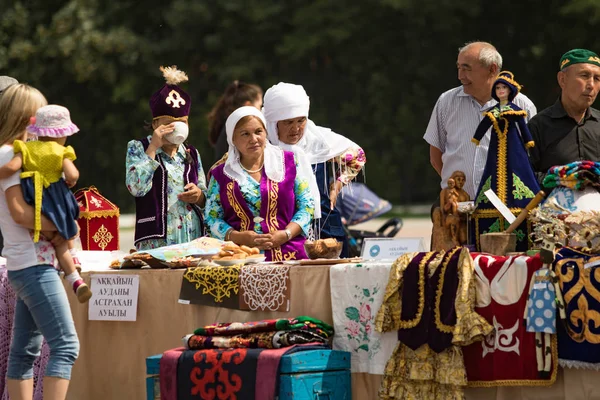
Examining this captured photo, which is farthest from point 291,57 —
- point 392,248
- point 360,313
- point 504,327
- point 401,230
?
point 504,327

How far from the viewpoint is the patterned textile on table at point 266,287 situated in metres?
4.85

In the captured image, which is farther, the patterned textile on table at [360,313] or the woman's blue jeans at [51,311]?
the patterned textile on table at [360,313]

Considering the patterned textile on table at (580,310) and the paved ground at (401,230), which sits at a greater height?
the paved ground at (401,230)

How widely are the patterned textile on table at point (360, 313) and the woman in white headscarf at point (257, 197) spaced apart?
0.68 m

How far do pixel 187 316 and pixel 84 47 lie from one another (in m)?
23.1

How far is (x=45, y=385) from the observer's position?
4.54 meters

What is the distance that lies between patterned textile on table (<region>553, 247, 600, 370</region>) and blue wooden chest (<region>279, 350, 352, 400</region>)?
2.99 ft

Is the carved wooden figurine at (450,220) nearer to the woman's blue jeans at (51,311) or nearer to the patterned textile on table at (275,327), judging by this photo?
the patterned textile on table at (275,327)

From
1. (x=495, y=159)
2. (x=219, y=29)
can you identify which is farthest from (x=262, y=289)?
(x=219, y=29)

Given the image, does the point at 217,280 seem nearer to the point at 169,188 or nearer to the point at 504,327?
the point at 169,188

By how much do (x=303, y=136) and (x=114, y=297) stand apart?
139 cm

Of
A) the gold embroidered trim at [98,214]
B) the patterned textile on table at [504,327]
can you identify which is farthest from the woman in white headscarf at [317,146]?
the patterned textile on table at [504,327]

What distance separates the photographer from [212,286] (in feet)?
16.5

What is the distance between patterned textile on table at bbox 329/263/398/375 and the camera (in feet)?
15.1
